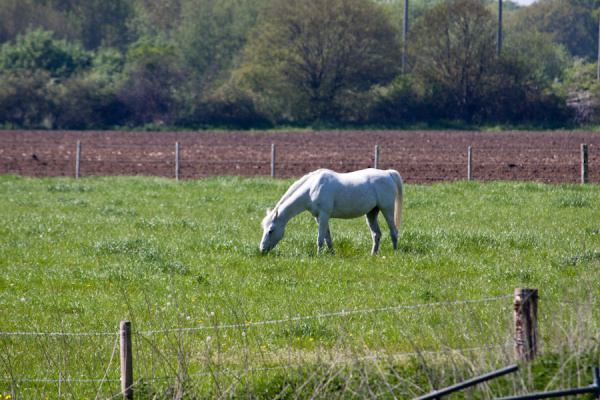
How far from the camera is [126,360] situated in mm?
4457

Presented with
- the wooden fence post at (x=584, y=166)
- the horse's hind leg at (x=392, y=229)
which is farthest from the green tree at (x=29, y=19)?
the horse's hind leg at (x=392, y=229)

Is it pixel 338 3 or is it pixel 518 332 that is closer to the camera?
pixel 518 332

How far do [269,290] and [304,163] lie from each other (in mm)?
14949

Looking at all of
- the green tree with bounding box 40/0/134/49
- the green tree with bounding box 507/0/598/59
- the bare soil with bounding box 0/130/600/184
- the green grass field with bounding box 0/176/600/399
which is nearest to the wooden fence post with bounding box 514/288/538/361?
the green grass field with bounding box 0/176/600/399

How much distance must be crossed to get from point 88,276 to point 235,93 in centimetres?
4322

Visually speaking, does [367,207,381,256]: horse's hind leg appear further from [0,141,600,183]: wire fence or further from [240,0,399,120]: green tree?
[240,0,399,120]: green tree

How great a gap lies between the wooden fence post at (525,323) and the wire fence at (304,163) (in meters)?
14.9

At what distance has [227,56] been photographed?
67000mm

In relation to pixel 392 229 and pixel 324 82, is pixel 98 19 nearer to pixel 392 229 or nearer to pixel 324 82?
pixel 324 82

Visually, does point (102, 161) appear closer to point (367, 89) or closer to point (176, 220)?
point (176, 220)

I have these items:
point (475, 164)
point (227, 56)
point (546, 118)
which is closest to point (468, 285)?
point (475, 164)

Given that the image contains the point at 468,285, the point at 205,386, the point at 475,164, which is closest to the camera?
the point at 205,386

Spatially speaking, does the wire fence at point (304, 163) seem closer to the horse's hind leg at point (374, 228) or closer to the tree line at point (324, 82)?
the horse's hind leg at point (374, 228)

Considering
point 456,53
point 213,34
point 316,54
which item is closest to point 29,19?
point 213,34
